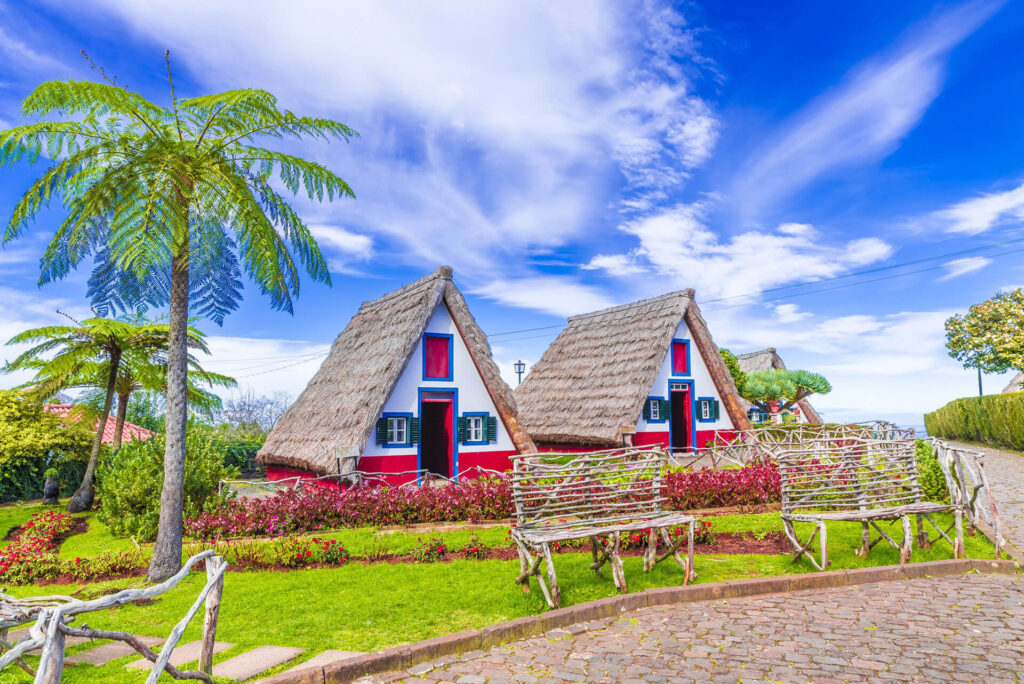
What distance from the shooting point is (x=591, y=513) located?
22.5 ft

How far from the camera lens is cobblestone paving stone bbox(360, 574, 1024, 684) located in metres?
4.34

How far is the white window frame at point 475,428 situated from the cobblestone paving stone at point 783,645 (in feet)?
32.1

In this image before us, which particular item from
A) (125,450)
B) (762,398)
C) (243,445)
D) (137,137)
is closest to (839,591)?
(137,137)

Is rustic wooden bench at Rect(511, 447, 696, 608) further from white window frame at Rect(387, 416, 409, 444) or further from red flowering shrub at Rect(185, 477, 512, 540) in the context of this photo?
white window frame at Rect(387, 416, 409, 444)

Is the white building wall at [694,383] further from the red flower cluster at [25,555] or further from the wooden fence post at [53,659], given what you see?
the wooden fence post at [53,659]

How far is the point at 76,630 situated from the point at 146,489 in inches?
370

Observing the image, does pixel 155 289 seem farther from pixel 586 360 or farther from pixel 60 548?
pixel 586 360

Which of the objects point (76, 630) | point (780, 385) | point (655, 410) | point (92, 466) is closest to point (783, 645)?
point (76, 630)

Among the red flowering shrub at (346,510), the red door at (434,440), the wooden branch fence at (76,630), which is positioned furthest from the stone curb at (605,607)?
the red door at (434,440)

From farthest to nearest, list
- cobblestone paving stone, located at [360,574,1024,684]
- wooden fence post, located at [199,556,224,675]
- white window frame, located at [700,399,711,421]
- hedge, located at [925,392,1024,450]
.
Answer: hedge, located at [925,392,1024,450]
white window frame, located at [700,399,711,421]
cobblestone paving stone, located at [360,574,1024,684]
wooden fence post, located at [199,556,224,675]

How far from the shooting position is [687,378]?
830 inches

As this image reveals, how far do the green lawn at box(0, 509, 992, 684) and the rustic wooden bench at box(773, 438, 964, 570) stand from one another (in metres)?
0.28

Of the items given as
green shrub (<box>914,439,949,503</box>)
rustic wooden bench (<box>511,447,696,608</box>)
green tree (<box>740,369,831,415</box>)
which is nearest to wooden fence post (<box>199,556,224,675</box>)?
rustic wooden bench (<box>511,447,696,608</box>)

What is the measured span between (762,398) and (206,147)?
2589 centimetres
